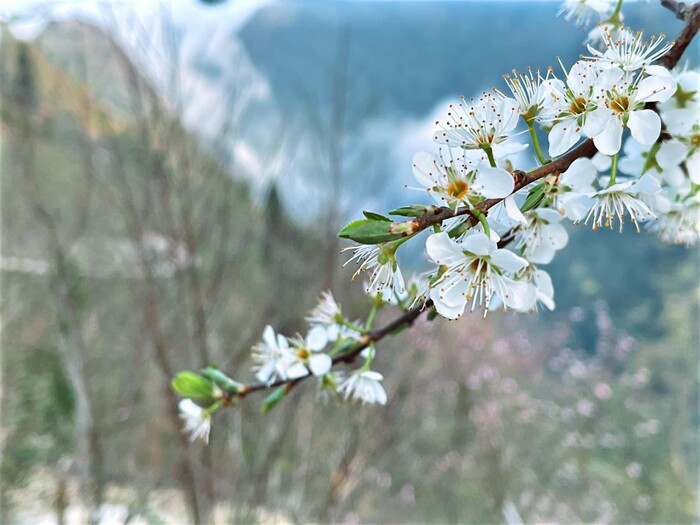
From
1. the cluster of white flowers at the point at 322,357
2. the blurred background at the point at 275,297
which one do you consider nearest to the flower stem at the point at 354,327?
the cluster of white flowers at the point at 322,357

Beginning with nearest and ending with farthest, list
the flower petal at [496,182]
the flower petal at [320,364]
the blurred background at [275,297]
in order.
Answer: the flower petal at [496,182]
the flower petal at [320,364]
the blurred background at [275,297]

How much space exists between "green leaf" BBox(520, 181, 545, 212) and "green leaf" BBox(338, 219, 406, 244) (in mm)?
42

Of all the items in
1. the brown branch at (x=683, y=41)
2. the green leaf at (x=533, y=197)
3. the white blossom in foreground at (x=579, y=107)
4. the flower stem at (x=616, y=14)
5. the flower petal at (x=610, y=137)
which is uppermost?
the flower stem at (x=616, y=14)

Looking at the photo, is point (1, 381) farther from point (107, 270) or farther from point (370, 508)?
point (370, 508)

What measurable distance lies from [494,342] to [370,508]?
1.93 ft

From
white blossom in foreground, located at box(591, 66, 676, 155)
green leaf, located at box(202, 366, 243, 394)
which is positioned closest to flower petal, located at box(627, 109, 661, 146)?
white blossom in foreground, located at box(591, 66, 676, 155)

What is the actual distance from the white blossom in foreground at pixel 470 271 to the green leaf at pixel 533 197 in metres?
0.02

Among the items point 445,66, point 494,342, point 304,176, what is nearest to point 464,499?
point 494,342

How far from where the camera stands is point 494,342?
1.58 metres

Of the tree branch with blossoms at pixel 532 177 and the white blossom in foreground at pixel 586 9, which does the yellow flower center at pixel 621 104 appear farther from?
the white blossom in foreground at pixel 586 9

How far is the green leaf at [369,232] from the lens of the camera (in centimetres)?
17

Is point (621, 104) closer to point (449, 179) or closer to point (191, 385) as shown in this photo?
point (449, 179)

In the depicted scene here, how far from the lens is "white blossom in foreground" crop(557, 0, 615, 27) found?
0.28 meters

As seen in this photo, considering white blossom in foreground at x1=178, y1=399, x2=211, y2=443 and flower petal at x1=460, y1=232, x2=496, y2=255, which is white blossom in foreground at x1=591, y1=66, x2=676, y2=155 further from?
white blossom in foreground at x1=178, y1=399, x2=211, y2=443
